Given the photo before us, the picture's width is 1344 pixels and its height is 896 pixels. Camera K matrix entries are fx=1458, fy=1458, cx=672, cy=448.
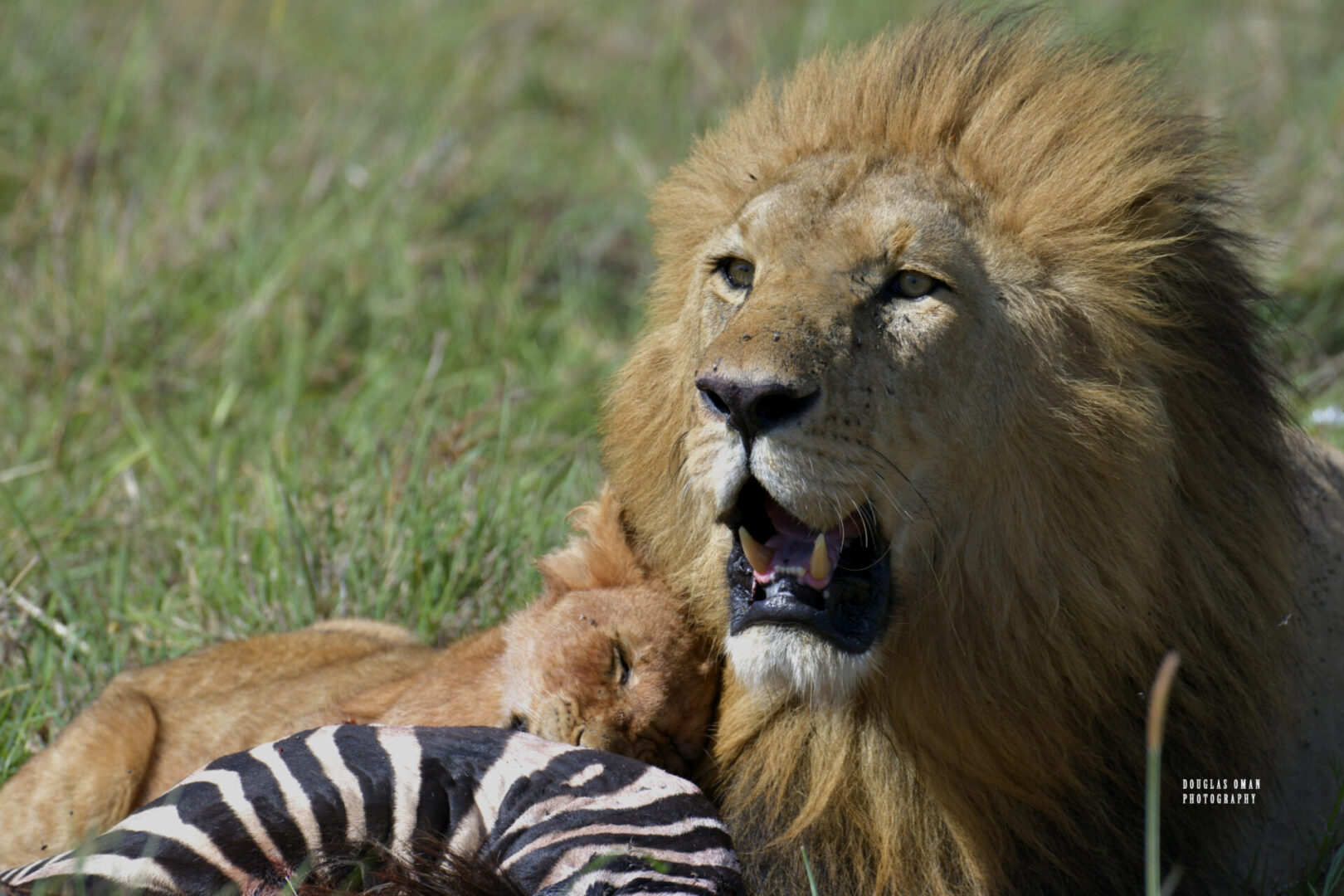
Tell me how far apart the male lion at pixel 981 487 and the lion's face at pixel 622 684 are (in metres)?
0.07

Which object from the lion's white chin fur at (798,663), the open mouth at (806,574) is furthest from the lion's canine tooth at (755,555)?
the lion's white chin fur at (798,663)

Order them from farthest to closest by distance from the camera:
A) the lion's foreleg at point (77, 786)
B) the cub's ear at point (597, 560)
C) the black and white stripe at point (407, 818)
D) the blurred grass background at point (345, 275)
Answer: the blurred grass background at point (345, 275) → the lion's foreleg at point (77, 786) → the cub's ear at point (597, 560) → the black and white stripe at point (407, 818)

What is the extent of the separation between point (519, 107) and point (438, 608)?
4.17 m

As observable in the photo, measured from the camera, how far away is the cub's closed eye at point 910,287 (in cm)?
225

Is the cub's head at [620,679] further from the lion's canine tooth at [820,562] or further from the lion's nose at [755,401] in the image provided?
the lion's nose at [755,401]

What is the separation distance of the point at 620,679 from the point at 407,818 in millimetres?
412

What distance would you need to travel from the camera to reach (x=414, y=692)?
2.68 m

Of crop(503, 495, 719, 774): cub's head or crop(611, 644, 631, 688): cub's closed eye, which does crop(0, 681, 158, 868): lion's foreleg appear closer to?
crop(503, 495, 719, 774): cub's head

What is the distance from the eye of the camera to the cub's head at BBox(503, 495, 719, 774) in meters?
2.44

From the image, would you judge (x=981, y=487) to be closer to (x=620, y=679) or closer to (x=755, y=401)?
(x=755, y=401)

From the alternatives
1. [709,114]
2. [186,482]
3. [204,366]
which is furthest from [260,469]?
[709,114]

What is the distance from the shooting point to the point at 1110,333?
2.25m

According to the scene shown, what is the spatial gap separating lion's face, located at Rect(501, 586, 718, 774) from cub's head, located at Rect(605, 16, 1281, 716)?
9 centimetres

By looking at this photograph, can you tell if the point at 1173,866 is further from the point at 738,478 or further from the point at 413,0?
the point at 413,0
